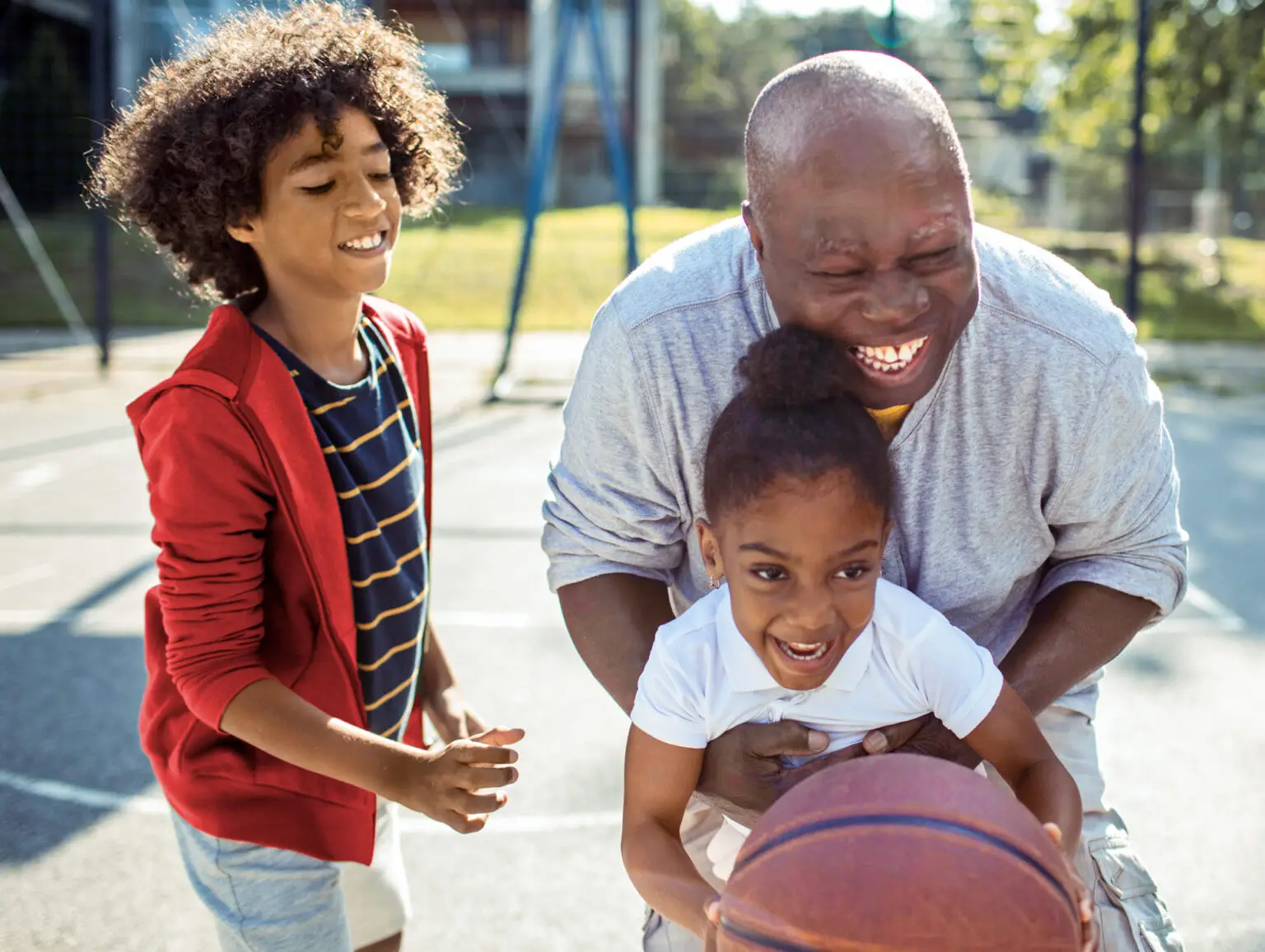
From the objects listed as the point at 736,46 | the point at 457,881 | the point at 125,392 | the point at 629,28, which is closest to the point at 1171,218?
the point at 736,46

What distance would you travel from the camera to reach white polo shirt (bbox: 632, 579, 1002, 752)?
6.52ft

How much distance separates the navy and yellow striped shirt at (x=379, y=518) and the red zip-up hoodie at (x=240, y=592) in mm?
76

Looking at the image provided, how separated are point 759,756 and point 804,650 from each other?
0.21 m

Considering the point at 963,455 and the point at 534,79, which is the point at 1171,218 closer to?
the point at 534,79

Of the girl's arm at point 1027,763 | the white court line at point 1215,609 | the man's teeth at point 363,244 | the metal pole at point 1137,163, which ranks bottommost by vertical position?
the white court line at point 1215,609

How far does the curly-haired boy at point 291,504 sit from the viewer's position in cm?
218

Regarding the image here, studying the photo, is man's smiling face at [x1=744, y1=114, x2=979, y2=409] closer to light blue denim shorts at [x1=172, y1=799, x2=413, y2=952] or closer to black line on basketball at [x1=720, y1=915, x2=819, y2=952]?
black line on basketball at [x1=720, y1=915, x2=819, y2=952]

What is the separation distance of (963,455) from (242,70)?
146cm

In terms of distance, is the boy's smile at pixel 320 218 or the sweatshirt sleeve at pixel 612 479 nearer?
the sweatshirt sleeve at pixel 612 479

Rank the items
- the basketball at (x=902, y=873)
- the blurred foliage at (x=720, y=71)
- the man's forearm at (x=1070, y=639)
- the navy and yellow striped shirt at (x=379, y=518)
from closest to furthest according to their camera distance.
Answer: the basketball at (x=902, y=873) → the man's forearm at (x=1070, y=639) → the navy and yellow striped shirt at (x=379, y=518) → the blurred foliage at (x=720, y=71)

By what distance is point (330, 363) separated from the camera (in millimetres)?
2496

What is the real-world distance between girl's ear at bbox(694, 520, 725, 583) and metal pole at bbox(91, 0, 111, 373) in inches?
379

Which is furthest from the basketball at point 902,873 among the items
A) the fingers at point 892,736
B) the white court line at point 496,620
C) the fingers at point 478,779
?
the white court line at point 496,620

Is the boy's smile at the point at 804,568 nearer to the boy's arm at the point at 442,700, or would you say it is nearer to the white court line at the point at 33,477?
the boy's arm at the point at 442,700
